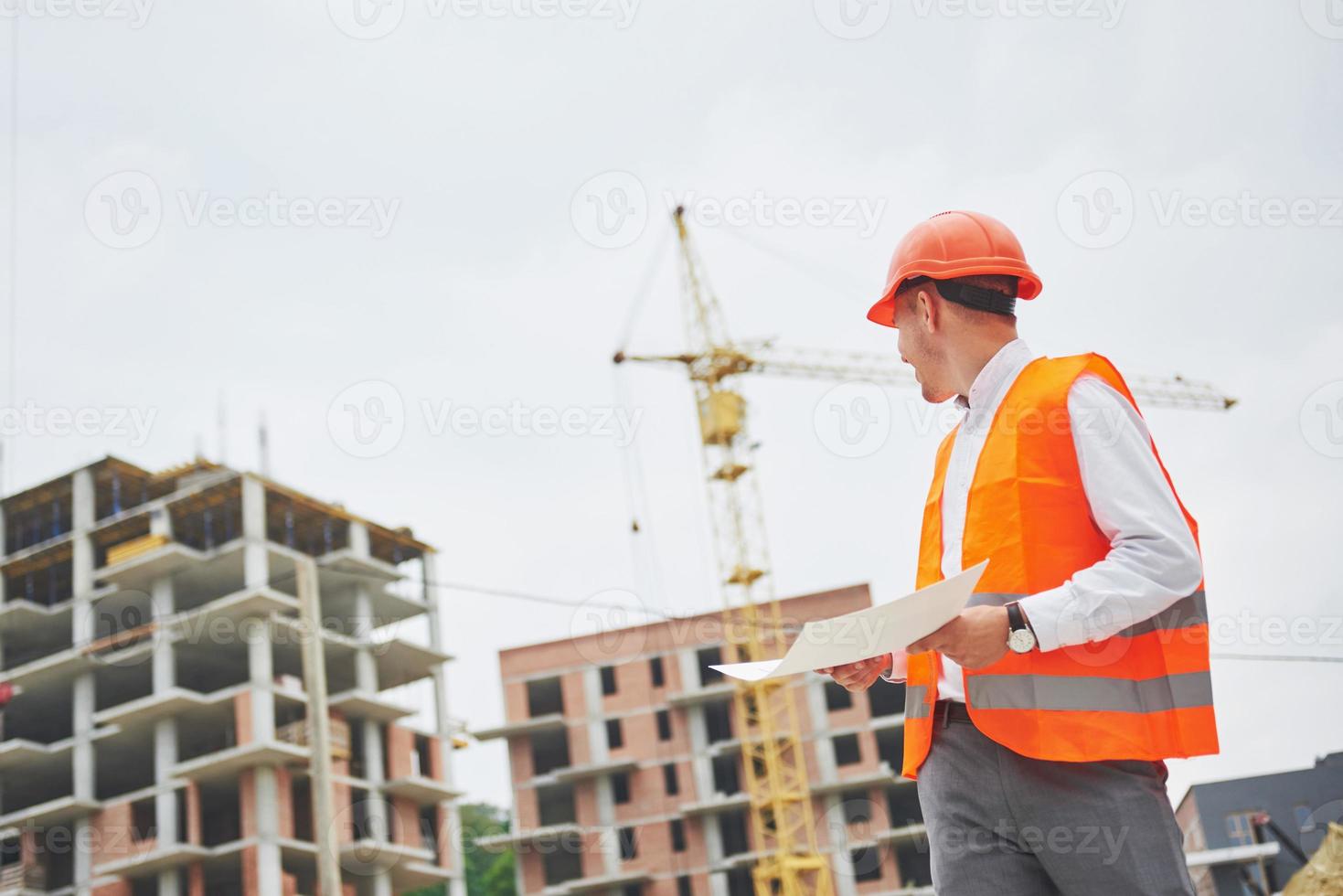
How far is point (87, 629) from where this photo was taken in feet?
153

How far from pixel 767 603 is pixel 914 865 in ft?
39.5

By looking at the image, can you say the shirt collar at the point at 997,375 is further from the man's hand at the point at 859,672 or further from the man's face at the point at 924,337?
the man's hand at the point at 859,672

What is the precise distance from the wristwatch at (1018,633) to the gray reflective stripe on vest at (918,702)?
→ 12.1 inches

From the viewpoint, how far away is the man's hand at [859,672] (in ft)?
8.19

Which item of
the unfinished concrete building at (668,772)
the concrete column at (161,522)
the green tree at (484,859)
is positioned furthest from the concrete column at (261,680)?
the green tree at (484,859)

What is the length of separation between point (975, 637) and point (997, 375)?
58 cm

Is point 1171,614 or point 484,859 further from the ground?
point 484,859

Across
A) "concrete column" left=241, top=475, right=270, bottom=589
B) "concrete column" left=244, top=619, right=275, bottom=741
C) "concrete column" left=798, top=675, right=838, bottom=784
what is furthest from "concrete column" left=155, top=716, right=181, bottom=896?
"concrete column" left=798, top=675, right=838, bottom=784

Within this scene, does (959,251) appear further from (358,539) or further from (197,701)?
(358,539)

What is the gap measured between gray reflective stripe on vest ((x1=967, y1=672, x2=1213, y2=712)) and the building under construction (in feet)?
140

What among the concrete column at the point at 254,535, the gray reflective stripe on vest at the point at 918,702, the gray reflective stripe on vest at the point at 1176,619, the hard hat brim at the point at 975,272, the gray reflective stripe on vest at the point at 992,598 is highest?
the concrete column at the point at 254,535

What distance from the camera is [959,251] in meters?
2.47

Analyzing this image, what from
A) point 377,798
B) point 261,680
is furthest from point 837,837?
point 261,680

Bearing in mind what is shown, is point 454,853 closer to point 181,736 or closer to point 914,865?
point 181,736
